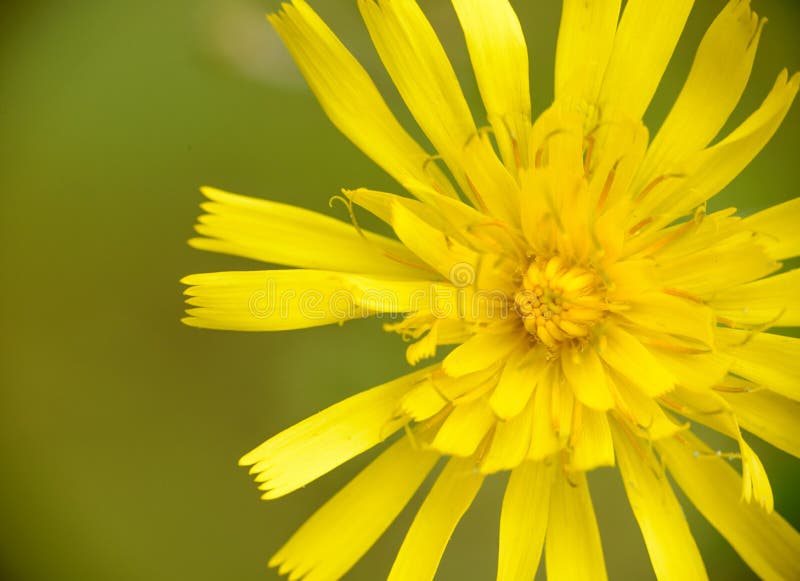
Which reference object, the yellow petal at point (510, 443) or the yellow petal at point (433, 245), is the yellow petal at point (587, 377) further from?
the yellow petal at point (433, 245)

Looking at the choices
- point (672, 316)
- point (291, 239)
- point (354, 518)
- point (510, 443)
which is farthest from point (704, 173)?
point (354, 518)

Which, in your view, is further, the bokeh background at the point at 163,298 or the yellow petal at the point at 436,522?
the bokeh background at the point at 163,298

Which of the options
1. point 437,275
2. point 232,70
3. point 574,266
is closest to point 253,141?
point 232,70

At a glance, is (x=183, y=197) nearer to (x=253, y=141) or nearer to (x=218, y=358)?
(x=253, y=141)

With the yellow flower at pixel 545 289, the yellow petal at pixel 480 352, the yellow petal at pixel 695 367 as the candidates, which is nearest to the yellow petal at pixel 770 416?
the yellow flower at pixel 545 289

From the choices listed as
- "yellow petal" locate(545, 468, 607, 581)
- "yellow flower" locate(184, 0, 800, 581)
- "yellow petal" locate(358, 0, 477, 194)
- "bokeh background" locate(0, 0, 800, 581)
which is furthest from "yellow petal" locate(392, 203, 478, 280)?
"bokeh background" locate(0, 0, 800, 581)

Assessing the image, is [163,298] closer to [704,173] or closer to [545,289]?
[545,289]
